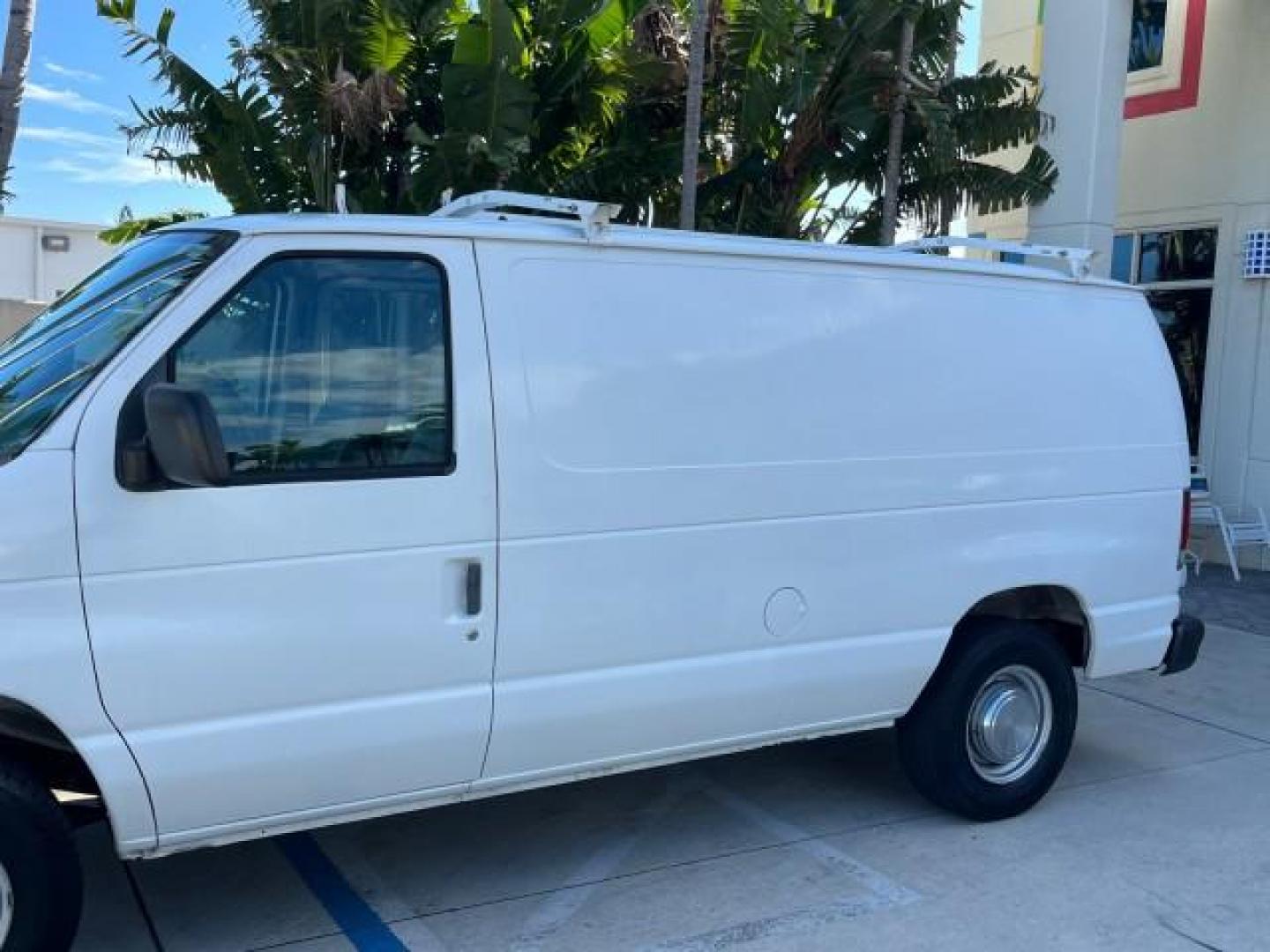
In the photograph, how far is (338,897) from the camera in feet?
13.6

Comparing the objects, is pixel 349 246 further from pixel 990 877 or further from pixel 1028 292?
pixel 990 877

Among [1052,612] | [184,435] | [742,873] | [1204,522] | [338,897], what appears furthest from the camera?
[1204,522]

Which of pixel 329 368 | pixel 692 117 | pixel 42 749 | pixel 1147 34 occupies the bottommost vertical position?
pixel 42 749

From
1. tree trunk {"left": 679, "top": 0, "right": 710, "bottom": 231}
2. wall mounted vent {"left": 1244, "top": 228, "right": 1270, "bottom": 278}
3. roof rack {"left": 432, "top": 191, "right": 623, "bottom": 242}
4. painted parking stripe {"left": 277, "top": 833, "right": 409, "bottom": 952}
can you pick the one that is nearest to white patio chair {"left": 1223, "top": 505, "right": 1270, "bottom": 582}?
wall mounted vent {"left": 1244, "top": 228, "right": 1270, "bottom": 278}

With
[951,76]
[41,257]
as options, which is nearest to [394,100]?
[951,76]

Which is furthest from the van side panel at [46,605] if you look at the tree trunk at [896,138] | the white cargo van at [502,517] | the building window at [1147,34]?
the building window at [1147,34]

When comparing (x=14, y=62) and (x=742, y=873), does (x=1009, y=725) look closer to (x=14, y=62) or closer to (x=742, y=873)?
(x=742, y=873)

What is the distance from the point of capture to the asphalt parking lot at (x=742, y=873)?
3.94 m

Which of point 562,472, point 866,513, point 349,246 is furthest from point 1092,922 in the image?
point 349,246

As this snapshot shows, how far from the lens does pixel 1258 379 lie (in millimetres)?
11148

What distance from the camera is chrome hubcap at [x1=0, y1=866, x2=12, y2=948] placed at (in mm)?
3166

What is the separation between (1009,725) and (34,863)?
11.9 ft

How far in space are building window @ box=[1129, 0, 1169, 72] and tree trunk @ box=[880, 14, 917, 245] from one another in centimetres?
333

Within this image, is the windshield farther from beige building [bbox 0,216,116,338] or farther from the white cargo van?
beige building [bbox 0,216,116,338]
